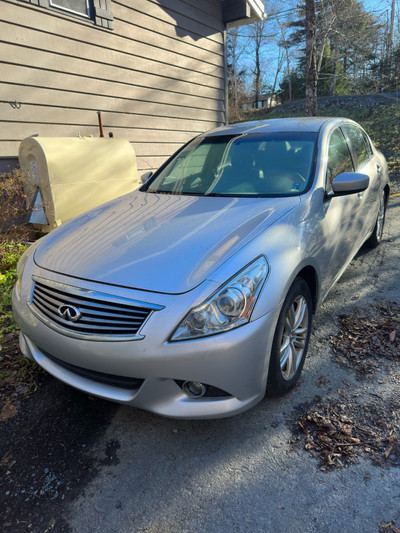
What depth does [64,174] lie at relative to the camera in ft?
15.2

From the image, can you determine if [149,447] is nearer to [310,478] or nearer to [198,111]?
[310,478]

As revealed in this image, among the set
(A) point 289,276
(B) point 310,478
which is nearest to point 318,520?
(B) point 310,478

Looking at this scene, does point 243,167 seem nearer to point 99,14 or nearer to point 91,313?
point 91,313

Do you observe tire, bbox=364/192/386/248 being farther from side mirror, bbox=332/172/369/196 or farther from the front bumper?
the front bumper

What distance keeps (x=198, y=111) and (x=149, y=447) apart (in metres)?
7.49

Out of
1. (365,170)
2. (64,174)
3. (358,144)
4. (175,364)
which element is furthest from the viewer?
(64,174)

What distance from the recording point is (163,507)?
164cm

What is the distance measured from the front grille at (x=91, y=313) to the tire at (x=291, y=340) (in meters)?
0.69

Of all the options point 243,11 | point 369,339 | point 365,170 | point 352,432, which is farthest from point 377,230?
point 243,11

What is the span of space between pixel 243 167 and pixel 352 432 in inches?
79.6

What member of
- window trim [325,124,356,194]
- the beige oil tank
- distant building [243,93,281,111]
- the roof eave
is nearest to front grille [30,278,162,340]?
window trim [325,124,356,194]

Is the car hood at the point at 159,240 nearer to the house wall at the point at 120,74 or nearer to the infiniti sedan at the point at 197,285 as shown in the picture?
the infiniti sedan at the point at 197,285

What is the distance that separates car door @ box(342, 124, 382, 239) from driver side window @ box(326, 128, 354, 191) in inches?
7.3

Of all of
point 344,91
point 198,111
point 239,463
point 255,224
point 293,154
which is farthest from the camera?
point 344,91
